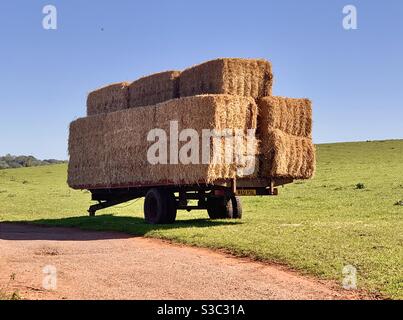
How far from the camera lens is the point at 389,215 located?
20125 millimetres

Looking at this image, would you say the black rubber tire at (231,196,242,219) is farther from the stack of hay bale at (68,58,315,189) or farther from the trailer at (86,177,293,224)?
the stack of hay bale at (68,58,315,189)

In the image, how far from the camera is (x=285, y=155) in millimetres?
17672

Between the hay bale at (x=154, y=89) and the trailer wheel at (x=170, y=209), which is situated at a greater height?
the hay bale at (x=154, y=89)

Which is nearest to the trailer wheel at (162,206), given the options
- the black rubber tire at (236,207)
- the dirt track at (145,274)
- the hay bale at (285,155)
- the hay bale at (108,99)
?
the black rubber tire at (236,207)

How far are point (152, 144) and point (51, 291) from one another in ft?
32.2

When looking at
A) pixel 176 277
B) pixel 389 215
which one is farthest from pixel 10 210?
pixel 176 277

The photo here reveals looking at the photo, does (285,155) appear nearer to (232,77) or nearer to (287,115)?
(287,115)

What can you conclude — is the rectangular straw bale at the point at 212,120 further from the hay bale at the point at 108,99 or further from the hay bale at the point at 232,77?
the hay bale at the point at 108,99

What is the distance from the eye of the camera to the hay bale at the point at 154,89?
19.4 metres

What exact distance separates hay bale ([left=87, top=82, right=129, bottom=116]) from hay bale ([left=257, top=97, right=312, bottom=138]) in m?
5.99

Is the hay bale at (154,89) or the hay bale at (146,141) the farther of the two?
the hay bale at (154,89)

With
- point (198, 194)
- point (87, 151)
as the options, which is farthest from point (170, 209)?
point (87, 151)

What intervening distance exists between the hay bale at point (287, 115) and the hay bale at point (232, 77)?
0.50m
